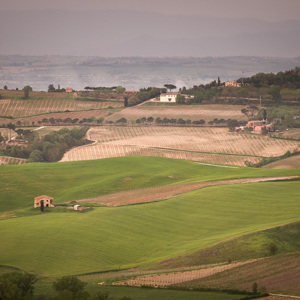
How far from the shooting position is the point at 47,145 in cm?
8688

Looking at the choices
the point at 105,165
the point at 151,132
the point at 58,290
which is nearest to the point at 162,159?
the point at 105,165

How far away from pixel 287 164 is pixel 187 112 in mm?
44112

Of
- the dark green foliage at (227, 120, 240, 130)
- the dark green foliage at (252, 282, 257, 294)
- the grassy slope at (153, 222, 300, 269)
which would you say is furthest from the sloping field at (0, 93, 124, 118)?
the dark green foliage at (252, 282, 257, 294)

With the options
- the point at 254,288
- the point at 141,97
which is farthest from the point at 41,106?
the point at 254,288

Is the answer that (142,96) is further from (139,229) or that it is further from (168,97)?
(139,229)

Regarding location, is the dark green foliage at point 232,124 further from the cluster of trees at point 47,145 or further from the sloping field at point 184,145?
the cluster of trees at point 47,145

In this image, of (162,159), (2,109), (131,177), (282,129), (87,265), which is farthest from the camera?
(2,109)

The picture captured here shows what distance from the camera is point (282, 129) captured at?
9950 cm

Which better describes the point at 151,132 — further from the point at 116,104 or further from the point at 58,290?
the point at 58,290

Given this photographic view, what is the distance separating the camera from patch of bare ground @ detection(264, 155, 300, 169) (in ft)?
241

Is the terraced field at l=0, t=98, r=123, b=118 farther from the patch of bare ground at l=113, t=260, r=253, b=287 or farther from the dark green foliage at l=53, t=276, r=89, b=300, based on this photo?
the dark green foliage at l=53, t=276, r=89, b=300

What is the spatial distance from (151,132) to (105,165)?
34.6 metres

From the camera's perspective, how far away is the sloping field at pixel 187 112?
11275 centimetres

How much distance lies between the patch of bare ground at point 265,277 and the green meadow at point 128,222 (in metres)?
4.93
